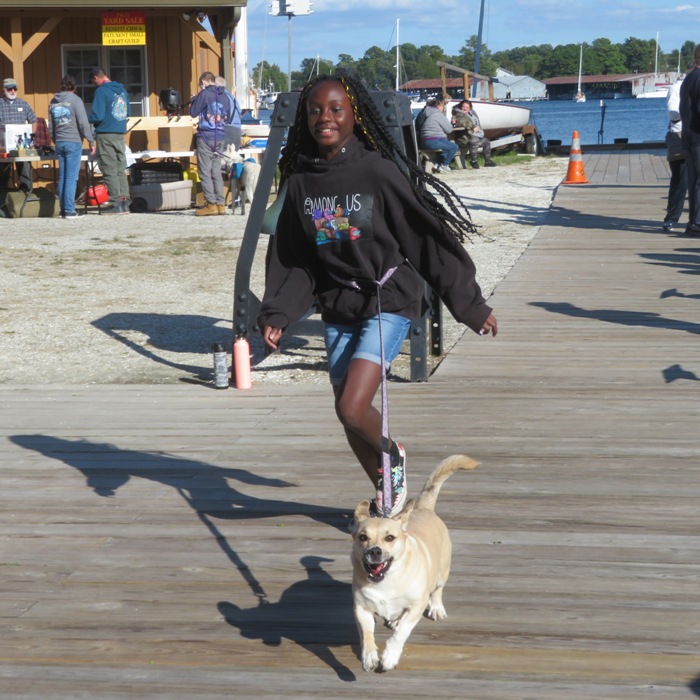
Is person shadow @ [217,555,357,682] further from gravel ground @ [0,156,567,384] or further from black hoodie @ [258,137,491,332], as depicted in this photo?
gravel ground @ [0,156,567,384]

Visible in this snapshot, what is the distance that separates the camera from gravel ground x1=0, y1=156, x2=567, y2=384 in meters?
8.58

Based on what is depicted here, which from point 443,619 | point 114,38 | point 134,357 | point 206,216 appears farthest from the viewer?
point 114,38

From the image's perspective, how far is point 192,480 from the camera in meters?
5.71

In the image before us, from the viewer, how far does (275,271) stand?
454 cm

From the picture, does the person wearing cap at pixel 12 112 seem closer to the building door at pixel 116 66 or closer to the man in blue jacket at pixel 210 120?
the building door at pixel 116 66

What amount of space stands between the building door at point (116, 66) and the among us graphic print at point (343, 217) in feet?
59.7

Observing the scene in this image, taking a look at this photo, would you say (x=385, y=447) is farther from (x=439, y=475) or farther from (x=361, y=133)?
(x=361, y=133)

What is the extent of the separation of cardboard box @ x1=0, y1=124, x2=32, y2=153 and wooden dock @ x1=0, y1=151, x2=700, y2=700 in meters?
11.4

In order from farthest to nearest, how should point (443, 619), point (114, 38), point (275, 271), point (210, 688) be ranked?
1. point (114, 38)
2. point (275, 271)
3. point (443, 619)
4. point (210, 688)

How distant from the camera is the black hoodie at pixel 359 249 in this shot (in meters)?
4.29

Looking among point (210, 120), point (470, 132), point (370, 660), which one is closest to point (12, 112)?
point (210, 120)

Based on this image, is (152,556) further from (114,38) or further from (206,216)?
(114,38)

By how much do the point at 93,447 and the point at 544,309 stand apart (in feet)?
16.2

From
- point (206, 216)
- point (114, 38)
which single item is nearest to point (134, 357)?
point (206, 216)
